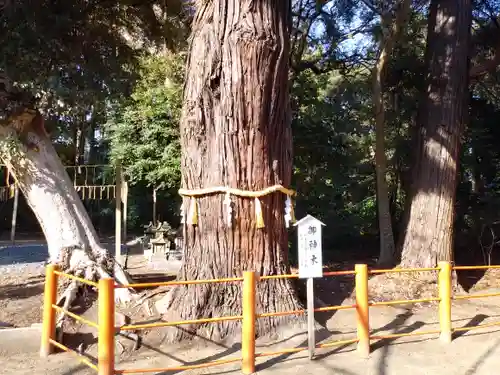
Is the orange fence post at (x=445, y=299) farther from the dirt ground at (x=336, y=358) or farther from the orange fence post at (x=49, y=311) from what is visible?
the orange fence post at (x=49, y=311)

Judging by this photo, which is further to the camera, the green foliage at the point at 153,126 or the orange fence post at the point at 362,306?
the green foliage at the point at 153,126

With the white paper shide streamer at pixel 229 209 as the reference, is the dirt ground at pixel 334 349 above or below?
→ below

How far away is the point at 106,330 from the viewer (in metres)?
4.26

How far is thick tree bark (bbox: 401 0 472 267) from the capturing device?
9.08 m

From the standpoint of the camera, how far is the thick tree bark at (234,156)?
6.09 meters

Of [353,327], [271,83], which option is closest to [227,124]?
[271,83]

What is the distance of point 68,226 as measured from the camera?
297 inches

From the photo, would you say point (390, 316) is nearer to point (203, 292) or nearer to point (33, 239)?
point (203, 292)

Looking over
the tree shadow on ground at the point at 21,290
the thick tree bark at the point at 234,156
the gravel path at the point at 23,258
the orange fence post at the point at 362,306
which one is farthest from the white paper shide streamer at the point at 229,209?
the gravel path at the point at 23,258

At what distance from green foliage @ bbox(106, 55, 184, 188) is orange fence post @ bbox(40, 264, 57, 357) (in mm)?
8566

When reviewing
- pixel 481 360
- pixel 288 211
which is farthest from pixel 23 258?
pixel 481 360

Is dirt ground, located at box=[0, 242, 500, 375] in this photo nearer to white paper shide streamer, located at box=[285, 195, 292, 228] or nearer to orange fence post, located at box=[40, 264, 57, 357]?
orange fence post, located at box=[40, 264, 57, 357]

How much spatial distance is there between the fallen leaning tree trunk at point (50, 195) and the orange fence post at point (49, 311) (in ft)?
5.93

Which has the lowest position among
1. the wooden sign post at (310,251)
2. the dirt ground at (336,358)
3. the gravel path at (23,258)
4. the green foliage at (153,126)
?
the dirt ground at (336,358)
